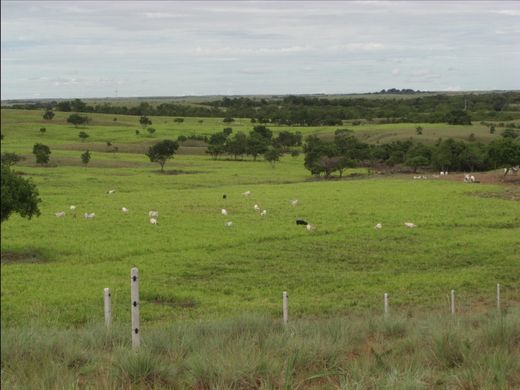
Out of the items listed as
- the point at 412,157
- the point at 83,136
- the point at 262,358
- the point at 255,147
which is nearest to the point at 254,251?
the point at 262,358

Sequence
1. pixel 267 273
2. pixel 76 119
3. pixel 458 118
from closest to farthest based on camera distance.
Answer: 1. pixel 267 273
2. pixel 458 118
3. pixel 76 119

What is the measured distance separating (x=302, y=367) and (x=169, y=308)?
8783mm

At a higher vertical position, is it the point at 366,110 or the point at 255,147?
the point at 366,110

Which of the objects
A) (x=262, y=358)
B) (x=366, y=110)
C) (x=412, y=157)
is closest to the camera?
(x=262, y=358)

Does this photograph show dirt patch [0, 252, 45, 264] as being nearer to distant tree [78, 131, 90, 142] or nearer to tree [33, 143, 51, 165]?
tree [33, 143, 51, 165]

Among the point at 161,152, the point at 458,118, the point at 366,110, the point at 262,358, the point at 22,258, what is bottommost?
the point at 22,258

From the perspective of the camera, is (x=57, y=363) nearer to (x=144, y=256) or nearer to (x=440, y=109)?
A: (x=144, y=256)

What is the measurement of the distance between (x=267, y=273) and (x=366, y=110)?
355 ft

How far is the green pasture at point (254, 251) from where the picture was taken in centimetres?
1577

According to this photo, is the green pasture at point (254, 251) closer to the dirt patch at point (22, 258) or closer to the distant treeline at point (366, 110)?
the dirt patch at point (22, 258)

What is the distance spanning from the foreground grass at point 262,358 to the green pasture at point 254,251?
0.65m

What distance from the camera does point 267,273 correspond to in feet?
63.7

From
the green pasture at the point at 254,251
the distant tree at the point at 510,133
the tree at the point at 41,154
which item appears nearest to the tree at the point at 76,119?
the tree at the point at 41,154

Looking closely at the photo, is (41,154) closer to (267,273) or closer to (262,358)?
(267,273)
